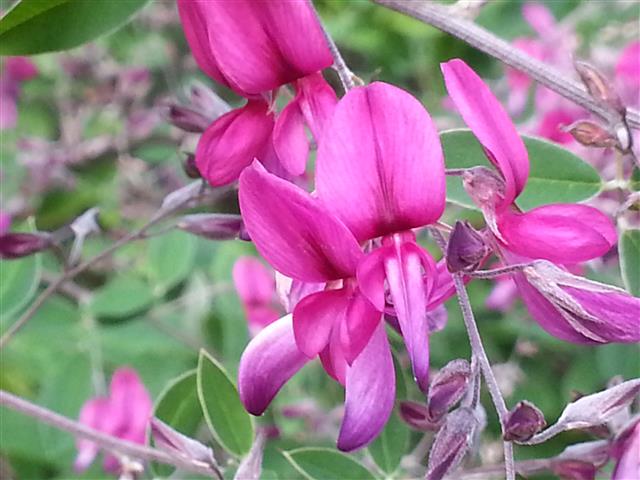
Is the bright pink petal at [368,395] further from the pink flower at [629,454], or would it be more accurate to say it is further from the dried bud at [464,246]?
the pink flower at [629,454]

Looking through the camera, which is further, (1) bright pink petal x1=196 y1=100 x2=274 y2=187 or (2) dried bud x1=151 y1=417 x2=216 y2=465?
(2) dried bud x1=151 y1=417 x2=216 y2=465

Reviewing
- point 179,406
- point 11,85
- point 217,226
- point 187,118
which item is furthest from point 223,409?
point 11,85

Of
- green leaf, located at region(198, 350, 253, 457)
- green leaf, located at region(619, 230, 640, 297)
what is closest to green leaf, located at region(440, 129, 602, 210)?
green leaf, located at region(619, 230, 640, 297)

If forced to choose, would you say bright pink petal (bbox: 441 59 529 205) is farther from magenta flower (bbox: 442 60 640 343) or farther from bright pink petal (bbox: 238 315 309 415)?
bright pink petal (bbox: 238 315 309 415)

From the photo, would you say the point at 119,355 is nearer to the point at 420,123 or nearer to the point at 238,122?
the point at 238,122

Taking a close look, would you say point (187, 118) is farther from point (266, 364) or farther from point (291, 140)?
point (266, 364)

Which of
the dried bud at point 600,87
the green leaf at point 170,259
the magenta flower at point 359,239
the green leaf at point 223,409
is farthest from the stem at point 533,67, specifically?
the green leaf at point 170,259

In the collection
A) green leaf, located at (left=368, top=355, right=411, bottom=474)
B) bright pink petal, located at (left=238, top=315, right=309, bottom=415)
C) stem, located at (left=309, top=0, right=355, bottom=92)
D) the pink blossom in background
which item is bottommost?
green leaf, located at (left=368, top=355, right=411, bottom=474)

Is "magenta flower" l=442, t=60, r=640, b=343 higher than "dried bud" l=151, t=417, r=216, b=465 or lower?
higher
